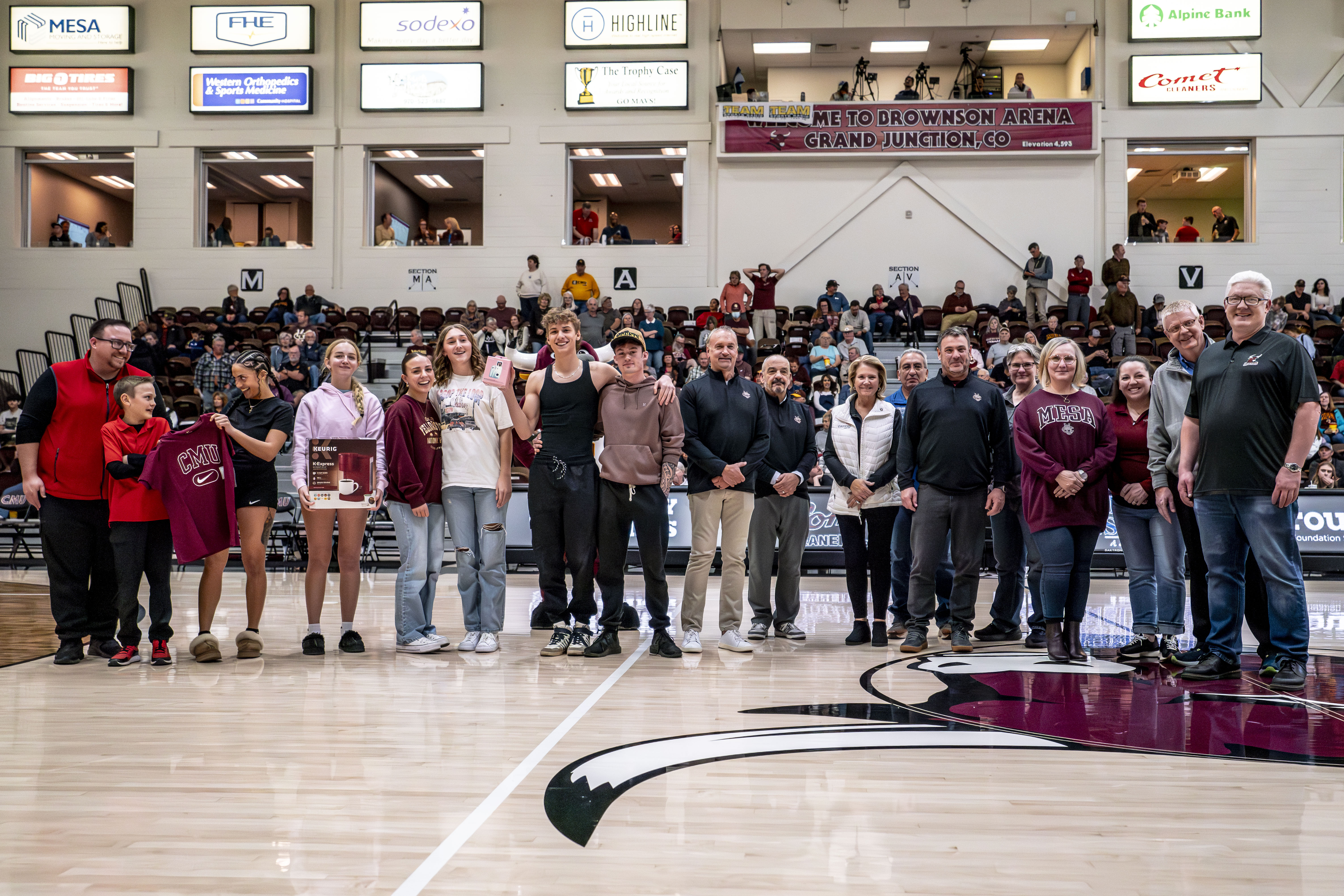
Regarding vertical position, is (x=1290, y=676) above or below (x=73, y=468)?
below

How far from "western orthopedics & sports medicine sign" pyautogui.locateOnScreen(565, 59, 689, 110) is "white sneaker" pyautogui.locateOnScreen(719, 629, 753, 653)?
45.6ft

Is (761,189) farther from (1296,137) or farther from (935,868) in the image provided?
(935,868)

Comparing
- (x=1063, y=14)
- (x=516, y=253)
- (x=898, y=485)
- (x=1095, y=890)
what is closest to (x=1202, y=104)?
(x=1063, y=14)

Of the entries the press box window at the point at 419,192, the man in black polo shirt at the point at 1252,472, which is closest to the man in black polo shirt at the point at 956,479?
the man in black polo shirt at the point at 1252,472

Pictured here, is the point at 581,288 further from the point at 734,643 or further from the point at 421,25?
the point at 734,643

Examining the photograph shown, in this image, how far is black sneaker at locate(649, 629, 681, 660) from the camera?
5055 millimetres

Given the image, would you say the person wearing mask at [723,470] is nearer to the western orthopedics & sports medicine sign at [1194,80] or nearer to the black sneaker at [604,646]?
the black sneaker at [604,646]

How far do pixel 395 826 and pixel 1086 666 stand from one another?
11.2 feet

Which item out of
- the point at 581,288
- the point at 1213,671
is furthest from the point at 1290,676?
the point at 581,288

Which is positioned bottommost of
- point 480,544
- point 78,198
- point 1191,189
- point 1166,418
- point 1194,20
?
point 480,544

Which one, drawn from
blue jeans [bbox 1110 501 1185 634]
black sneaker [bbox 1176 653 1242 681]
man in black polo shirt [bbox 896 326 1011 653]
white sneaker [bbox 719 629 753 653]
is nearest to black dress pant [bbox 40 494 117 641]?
white sneaker [bbox 719 629 753 653]

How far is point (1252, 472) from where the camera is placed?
4.22 meters

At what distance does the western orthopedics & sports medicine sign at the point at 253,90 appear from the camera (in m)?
17.6

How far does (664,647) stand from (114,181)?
17.8 meters
